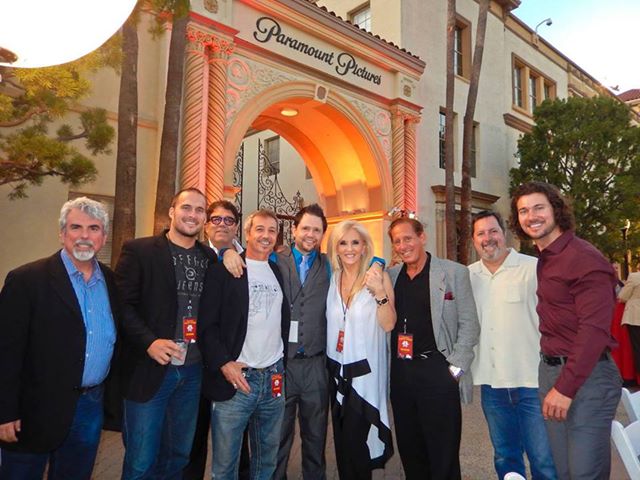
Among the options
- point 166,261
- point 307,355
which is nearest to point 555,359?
point 307,355

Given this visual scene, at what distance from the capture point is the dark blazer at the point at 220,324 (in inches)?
105

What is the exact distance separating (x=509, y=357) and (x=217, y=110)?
682cm

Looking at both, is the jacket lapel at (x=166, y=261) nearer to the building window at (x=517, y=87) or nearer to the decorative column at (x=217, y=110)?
the decorative column at (x=217, y=110)

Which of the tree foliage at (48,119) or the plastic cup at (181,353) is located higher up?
the tree foliage at (48,119)

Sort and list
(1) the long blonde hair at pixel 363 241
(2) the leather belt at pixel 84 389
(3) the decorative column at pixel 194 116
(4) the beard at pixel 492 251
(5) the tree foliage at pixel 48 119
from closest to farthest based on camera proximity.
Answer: (2) the leather belt at pixel 84 389, (1) the long blonde hair at pixel 363 241, (4) the beard at pixel 492 251, (5) the tree foliage at pixel 48 119, (3) the decorative column at pixel 194 116

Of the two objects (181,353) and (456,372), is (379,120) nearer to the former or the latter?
(456,372)

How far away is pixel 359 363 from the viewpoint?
2982mm

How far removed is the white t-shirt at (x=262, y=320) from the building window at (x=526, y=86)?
1562cm

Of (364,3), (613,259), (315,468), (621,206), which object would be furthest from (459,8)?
(315,468)

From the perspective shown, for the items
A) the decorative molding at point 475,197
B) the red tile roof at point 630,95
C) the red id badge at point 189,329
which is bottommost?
the red id badge at point 189,329

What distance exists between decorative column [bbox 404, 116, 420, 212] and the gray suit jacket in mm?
8470

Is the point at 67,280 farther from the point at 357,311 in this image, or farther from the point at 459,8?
the point at 459,8

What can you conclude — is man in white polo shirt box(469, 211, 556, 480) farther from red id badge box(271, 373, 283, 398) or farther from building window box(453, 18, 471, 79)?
building window box(453, 18, 471, 79)

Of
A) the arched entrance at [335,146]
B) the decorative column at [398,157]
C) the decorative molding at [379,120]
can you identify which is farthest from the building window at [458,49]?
the arched entrance at [335,146]
